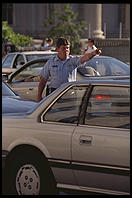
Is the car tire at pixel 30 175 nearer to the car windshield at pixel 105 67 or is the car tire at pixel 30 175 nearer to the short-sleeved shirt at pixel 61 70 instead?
the short-sleeved shirt at pixel 61 70

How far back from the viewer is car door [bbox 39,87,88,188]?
255 inches

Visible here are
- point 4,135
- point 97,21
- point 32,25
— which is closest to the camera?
point 4,135

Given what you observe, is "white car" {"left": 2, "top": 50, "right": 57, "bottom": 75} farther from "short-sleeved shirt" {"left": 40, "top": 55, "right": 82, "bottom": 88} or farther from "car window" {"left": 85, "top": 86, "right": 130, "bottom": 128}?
"car window" {"left": 85, "top": 86, "right": 130, "bottom": 128}

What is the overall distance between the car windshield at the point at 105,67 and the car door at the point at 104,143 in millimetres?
5832

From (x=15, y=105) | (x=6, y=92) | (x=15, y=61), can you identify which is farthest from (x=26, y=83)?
(x=15, y=61)

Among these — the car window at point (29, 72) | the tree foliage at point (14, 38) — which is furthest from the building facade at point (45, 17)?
the car window at point (29, 72)

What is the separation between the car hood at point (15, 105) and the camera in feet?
27.6

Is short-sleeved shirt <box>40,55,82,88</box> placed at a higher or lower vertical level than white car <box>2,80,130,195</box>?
higher

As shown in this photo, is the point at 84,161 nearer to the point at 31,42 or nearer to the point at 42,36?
the point at 31,42

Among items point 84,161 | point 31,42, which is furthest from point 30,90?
point 31,42

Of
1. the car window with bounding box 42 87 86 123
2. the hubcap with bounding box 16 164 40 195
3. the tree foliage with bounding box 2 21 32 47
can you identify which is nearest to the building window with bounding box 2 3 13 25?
the tree foliage with bounding box 2 21 32 47

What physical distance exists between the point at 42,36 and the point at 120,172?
33.0 metres

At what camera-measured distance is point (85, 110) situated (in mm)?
6578

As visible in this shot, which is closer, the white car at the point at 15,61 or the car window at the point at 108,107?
the car window at the point at 108,107
